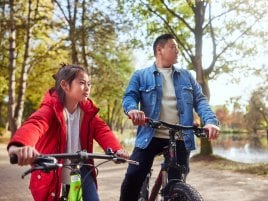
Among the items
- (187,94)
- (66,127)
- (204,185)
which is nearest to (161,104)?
(187,94)

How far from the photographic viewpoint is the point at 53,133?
346 cm

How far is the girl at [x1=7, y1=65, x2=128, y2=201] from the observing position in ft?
11.0

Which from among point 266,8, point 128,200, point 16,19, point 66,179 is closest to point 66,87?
point 66,179

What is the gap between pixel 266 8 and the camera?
16.9 meters

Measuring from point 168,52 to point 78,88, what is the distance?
4.53ft

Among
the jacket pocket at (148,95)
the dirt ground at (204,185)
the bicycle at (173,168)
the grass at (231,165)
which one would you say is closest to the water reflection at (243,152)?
the grass at (231,165)

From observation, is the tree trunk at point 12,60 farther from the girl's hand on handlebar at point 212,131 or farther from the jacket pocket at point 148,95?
the girl's hand on handlebar at point 212,131

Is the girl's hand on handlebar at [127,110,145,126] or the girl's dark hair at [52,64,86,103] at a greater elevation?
the girl's dark hair at [52,64,86,103]

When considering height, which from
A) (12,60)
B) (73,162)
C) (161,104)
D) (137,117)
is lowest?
(73,162)

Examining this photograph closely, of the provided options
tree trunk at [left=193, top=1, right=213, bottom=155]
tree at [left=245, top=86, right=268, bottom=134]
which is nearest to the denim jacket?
tree trunk at [left=193, top=1, right=213, bottom=155]

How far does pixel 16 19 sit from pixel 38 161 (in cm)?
2388

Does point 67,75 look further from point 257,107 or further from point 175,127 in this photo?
point 257,107

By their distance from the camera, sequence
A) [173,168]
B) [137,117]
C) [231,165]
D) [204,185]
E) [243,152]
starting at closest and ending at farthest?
[137,117]
[173,168]
[204,185]
[231,165]
[243,152]

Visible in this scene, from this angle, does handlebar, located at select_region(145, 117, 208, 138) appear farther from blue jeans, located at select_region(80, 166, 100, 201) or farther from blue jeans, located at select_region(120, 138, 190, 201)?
blue jeans, located at select_region(80, 166, 100, 201)
